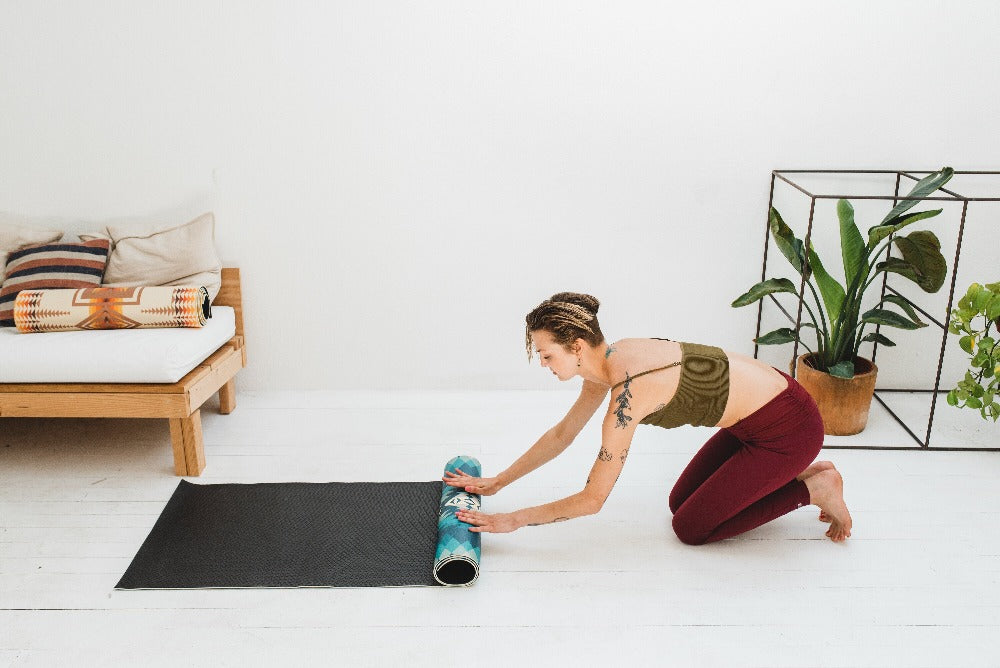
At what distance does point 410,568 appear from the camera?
253 centimetres

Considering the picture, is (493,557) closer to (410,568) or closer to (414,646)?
(410,568)

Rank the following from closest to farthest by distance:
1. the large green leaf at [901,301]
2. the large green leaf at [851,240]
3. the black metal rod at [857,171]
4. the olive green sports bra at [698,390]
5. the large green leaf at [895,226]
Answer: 1. the olive green sports bra at [698,390]
2. the large green leaf at [895,226]
3. the large green leaf at [851,240]
4. the large green leaf at [901,301]
5. the black metal rod at [857,171]

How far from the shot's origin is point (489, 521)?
2.45 meters

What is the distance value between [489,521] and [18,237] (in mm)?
2222

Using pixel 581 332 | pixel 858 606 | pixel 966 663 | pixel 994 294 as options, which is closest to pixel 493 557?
pixel 581 332

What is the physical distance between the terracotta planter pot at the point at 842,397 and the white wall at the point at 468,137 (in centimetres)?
52

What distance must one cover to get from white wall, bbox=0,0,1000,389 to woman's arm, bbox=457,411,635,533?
1.46 metres

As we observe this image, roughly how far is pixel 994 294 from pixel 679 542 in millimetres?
1344

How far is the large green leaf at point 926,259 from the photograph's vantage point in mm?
3180

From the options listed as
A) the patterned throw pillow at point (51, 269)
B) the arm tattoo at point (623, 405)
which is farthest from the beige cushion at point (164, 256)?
the arm tattoo at point (623, 405)

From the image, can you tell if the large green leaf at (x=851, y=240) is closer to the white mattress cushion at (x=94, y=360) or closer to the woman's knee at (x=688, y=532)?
the woman's knee at (x=688, y=532)

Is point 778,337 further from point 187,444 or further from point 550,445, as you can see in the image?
point 187,444

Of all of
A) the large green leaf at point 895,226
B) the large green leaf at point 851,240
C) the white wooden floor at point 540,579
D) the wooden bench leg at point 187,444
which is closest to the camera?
the white wooden floor at point 540,579

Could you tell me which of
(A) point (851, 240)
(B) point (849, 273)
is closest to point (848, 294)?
(B) point (849, 273)
